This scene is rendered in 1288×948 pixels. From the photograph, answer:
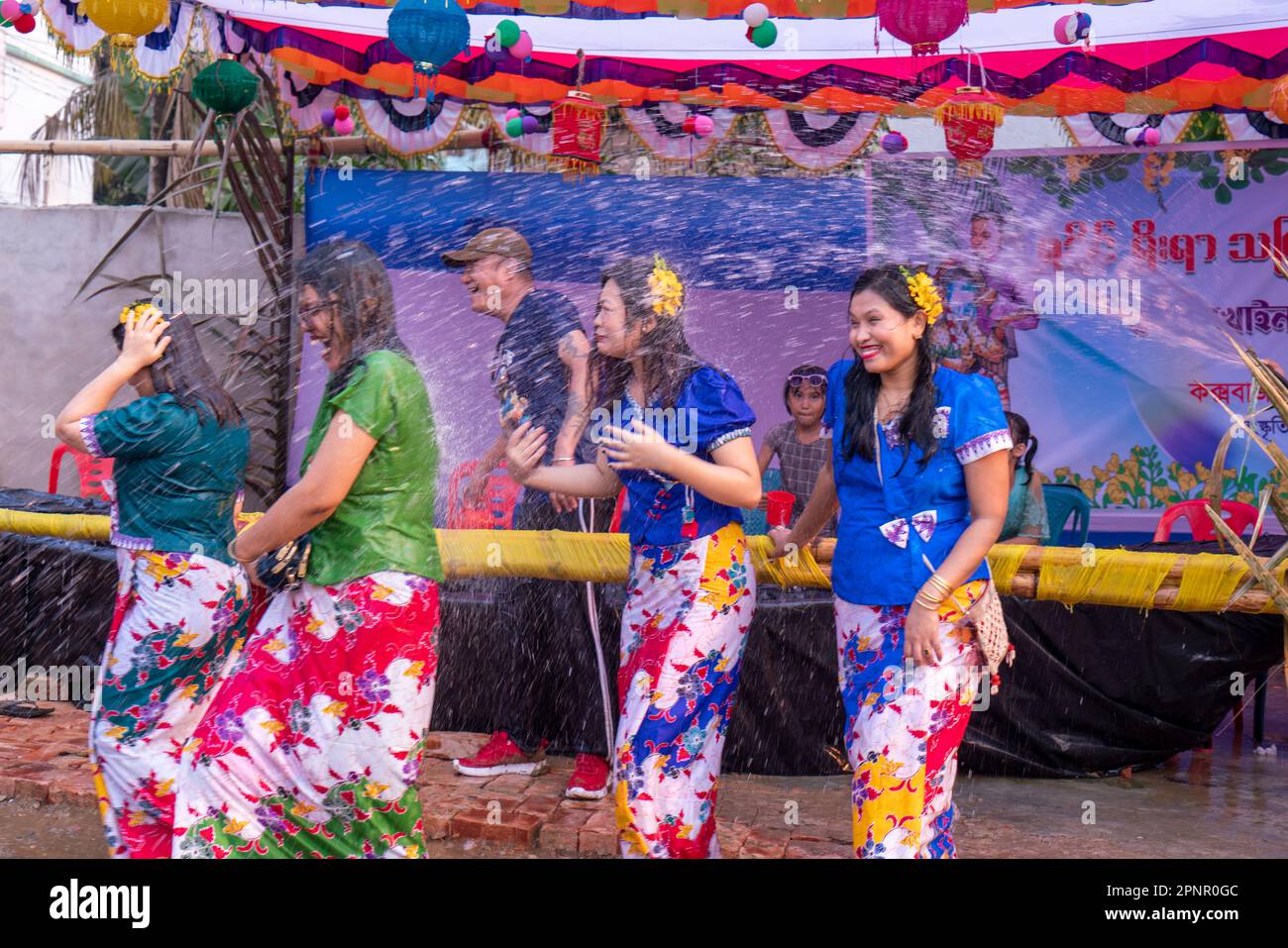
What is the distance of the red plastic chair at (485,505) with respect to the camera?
804cm

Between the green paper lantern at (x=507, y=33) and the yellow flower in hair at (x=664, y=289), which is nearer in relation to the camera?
the yellow flower in hair at (x=664, y=289)

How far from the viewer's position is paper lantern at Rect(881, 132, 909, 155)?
313 inches

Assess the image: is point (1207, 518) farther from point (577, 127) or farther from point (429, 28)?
point (429, 28)

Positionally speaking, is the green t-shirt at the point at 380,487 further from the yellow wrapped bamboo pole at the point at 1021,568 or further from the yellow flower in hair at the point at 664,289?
the yellow wrapped bamboo pole at the point at 1021,568

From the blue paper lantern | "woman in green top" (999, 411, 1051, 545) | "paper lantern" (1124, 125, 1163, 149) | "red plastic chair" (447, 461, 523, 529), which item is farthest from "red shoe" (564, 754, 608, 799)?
"paper lantern" (1124, 125, 1163, 149)

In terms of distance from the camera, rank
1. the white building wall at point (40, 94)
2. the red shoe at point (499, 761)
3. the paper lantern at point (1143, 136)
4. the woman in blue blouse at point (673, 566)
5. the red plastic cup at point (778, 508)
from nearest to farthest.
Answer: the woman in blue blouse at point (673, 566)
the red plastic cup at point (778, 508)
the red shoe at point (499, 761)
the paper lantern at point (1143, 136)
the white building wall at point (40, 94)

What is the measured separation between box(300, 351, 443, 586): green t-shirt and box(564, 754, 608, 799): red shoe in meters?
1.82

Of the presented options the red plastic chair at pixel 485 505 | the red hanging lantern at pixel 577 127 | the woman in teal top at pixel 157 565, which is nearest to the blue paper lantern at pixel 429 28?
the red hanging lantern at pixel 577 127

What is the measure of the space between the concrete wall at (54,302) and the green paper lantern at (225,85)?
2727mm

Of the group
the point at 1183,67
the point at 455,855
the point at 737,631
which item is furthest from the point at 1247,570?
the point at 1183,67

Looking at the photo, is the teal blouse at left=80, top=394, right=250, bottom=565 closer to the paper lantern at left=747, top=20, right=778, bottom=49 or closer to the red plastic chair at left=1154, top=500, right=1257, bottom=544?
the paper lantern at left=747, top=20, right=778, bottom=49

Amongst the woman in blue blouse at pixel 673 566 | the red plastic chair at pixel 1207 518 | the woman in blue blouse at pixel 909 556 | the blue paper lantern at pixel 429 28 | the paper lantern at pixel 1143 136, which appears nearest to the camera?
the woman in blue blouse at pixel 909 556

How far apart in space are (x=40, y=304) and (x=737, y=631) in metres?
8.05

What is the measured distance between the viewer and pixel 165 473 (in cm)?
371
